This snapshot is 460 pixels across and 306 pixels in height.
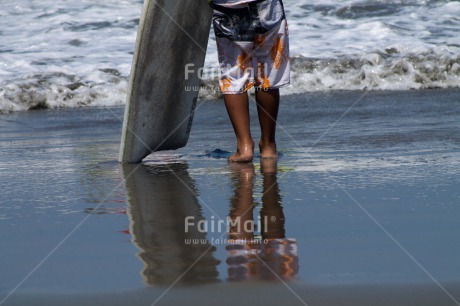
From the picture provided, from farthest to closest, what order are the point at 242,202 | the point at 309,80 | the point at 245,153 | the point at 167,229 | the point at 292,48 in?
the point at 292,48 → the point at 309,80 → the point at 245,153 → the point at 242,202 → the point at 167,229

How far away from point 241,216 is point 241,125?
1320 mm

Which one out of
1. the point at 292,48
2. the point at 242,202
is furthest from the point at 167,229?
the point at 292,48

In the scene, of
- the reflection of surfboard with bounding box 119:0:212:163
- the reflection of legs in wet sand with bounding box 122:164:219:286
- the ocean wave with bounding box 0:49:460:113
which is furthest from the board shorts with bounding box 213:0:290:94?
the ocean wave with bounding box 0:49:460:113

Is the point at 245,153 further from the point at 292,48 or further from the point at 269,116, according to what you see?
the point at 292,48

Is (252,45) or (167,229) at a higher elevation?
(252,45)

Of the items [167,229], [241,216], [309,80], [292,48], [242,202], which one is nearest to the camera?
[167,229]

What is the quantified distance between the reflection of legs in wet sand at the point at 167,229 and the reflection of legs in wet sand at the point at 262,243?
0.23 feet

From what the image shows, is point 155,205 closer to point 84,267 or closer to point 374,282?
point 84,267

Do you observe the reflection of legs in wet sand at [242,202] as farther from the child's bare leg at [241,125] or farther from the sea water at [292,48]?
the sea water at [292,48]

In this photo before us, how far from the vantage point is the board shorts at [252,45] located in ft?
12.8

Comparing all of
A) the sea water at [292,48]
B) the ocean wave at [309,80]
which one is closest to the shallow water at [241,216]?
the ocean wave at [309,80]

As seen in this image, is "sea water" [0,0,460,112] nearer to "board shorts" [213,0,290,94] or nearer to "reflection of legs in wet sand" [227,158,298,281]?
"board shorts" [213,0,290,94]

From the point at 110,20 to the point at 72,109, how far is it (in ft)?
12.0

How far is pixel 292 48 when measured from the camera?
8977mm
